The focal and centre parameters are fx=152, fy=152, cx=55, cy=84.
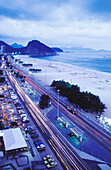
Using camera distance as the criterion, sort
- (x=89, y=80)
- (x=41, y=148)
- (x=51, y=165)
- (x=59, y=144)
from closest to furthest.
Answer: (x=51, y=165)
(x=41, y=148)
(x=59, y=144)
(x=89, y=80)

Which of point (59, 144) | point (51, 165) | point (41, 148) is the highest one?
point (41, 148)

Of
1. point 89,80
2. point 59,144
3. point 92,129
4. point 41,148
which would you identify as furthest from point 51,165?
point 89,80

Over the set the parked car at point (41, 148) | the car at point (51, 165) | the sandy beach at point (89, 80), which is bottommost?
the car at point (51, 165)

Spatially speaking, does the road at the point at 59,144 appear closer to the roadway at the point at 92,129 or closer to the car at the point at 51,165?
Answer: the car at the point at 51,165

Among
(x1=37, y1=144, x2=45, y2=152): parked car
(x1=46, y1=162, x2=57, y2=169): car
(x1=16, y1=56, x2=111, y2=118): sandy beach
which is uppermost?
(x1=16, y1=56, x2=111, y2=118): sandy beach

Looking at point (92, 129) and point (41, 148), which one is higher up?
point (92, 129)

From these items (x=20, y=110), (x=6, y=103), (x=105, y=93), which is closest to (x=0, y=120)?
(x=20, y=110)

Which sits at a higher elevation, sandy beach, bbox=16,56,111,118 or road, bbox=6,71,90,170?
sandy beach, bbox=16,56,111,118

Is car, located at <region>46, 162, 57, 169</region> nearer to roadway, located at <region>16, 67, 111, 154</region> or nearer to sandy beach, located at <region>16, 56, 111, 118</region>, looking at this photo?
roadway, located at <region>16, 67, 111, 154</region>

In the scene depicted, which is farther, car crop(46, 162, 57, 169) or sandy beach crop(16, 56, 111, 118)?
sandy beach crop(16, 56, 111, 118)

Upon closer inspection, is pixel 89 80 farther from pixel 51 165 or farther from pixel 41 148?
pixel 51 165

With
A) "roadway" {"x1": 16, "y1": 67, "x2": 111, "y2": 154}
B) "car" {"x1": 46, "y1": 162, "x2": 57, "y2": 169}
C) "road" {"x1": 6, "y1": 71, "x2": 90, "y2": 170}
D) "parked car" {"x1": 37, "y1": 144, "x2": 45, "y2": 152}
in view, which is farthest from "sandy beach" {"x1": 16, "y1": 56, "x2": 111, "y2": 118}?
"car" {"x1": 46, "y1": 162, "x2": 57, "y2": 169}

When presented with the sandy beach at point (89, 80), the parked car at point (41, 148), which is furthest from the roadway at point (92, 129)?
the parked car at point (41, 148)
